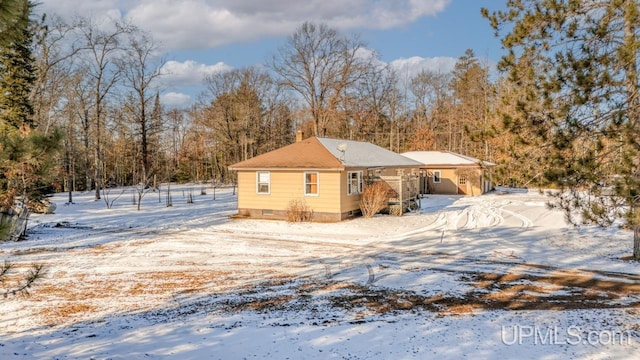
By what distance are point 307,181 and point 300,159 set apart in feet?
3.99

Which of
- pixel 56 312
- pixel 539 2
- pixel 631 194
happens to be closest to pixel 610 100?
pixel 631 194

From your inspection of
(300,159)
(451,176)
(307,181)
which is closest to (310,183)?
(307,181)

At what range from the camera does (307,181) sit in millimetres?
18391

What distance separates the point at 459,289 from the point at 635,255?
18.4 feet

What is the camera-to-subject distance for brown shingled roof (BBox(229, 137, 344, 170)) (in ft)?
59.1

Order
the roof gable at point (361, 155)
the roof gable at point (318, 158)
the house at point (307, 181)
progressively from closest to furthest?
→ the house at point (307, 181) → the roof gable at point (318, 158) → the roof gable at point (361, 155)

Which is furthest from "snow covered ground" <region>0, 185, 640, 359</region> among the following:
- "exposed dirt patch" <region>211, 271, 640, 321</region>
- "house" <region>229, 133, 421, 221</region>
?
"house" <region>229, 133, 421, 221</region>

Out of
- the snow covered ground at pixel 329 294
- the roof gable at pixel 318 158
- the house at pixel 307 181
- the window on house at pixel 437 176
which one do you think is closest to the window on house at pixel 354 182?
the house at pixel 307 181

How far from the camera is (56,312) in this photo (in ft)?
23.8

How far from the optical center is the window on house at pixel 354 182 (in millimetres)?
18494

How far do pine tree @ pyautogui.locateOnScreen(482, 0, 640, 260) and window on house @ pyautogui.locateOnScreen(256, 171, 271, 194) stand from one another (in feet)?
42.9

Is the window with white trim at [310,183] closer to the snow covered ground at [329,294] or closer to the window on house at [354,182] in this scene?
the window on house at [354,182]

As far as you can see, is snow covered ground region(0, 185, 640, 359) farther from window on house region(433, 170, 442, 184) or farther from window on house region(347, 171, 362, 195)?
window on house region(433, 170, 442, 184)

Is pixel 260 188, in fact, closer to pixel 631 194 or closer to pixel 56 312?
pixel 56 312
